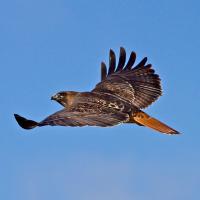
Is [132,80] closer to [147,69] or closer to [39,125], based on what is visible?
[147,69]

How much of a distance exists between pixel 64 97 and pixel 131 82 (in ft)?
7.14

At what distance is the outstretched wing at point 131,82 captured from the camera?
20391 mm

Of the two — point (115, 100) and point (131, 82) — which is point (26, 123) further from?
point (131, 82)

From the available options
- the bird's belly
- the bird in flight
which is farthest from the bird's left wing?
the bird's belly

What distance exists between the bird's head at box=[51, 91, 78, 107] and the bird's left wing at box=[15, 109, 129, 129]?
7.87 ft

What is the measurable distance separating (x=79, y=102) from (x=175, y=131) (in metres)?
2.43

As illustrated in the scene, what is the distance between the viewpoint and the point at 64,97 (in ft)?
66.5

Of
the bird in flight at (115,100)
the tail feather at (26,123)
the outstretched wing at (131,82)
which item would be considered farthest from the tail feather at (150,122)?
the tail feather at (26,123)

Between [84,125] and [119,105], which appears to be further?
[119,105]

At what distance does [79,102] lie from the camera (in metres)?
18.4

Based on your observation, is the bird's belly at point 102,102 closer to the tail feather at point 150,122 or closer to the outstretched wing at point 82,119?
the tail feather at point 150,122

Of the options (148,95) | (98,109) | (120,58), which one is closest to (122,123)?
(98,109)

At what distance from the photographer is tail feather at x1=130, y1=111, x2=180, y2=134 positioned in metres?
18.7

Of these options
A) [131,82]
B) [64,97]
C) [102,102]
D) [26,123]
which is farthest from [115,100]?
[26,123]
